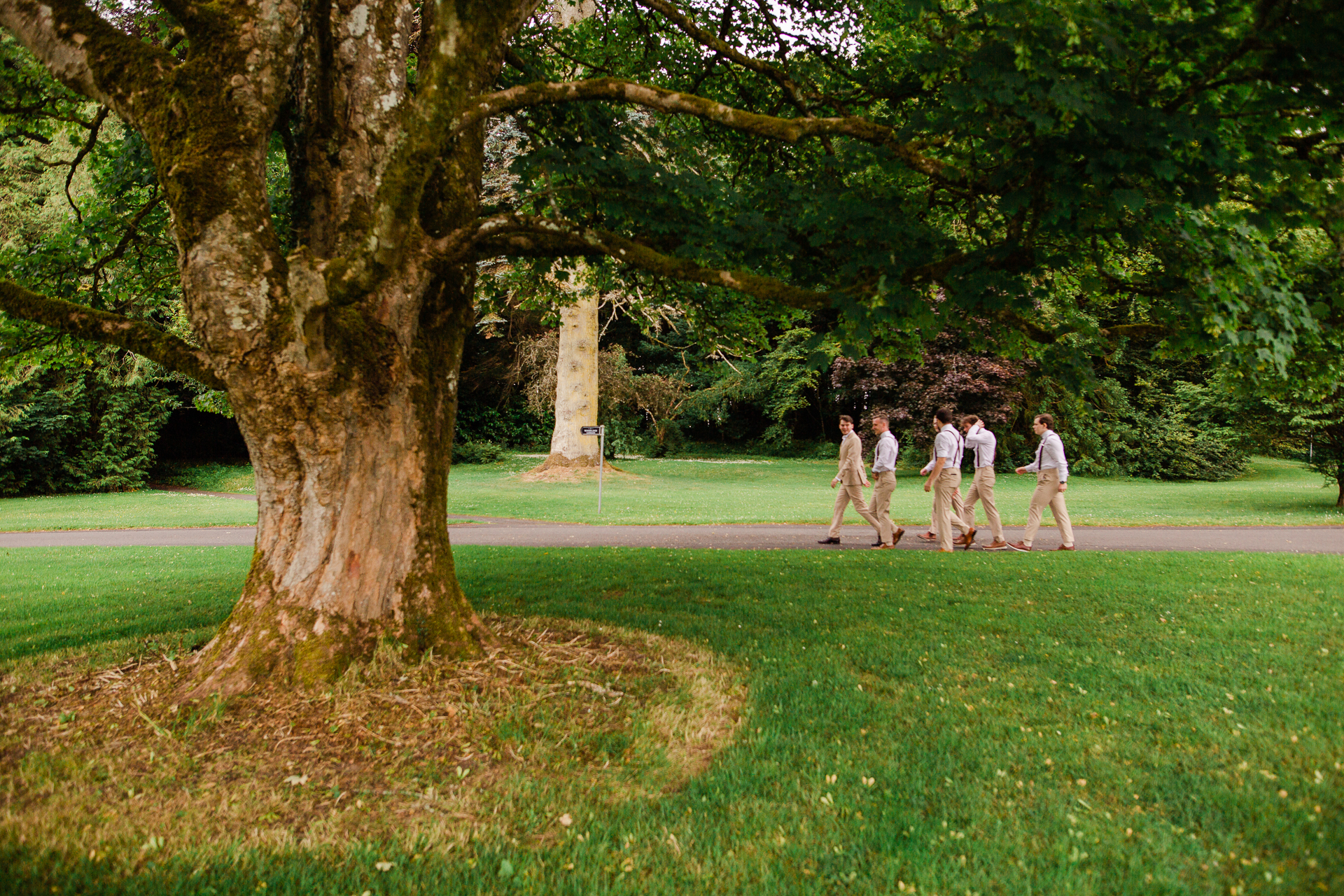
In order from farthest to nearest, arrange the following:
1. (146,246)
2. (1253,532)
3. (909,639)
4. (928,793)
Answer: (1253,532)
(146,246)
(909,639)
(928,793)

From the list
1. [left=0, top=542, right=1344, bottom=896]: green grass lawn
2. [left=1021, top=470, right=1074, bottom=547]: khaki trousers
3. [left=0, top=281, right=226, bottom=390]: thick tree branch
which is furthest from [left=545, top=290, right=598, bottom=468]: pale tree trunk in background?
[left=0, top=281, right=226, bottom=390]: thick tree branch

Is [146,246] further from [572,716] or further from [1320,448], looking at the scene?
[1320,448]

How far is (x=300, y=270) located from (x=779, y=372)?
34.6m

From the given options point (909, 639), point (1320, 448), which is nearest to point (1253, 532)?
point (1320, 448)

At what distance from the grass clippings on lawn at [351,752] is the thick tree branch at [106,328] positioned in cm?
200

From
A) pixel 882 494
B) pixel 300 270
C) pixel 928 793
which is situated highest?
pixel 300 270

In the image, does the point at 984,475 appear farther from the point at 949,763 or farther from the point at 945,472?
the point at 949,763

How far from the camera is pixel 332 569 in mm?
4875

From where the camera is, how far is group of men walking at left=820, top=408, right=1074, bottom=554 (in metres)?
11.2

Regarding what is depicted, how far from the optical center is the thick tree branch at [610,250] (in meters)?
4.76

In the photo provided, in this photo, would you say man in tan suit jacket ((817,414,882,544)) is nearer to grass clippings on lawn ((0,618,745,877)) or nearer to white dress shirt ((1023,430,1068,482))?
white dress shirt ((1023,430,1068,482))

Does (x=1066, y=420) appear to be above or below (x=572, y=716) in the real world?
above

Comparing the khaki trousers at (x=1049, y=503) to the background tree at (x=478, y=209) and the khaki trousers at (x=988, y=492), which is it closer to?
the khaki trousers at (x=988, y=492)

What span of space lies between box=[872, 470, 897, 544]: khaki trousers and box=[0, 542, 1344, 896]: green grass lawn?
13.1ft
